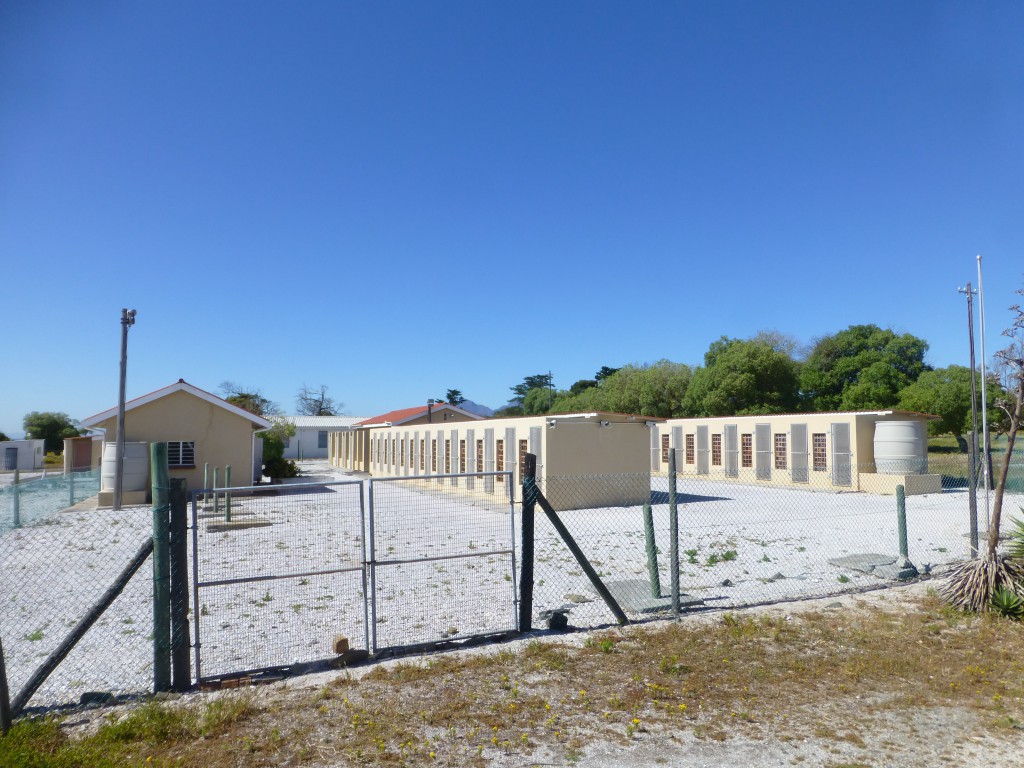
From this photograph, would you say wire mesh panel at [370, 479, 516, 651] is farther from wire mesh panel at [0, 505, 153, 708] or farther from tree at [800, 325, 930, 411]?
tree at [800, 325, 930, 411]

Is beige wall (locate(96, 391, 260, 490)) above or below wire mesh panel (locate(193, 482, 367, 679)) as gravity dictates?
above

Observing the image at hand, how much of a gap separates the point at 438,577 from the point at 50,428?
5701cm

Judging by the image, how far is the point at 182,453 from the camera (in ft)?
77.9

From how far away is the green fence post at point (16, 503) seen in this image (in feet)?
45.8

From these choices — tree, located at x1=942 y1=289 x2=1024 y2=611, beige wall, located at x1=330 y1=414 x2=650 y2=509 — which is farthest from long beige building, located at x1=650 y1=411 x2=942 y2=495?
tree, located at x1=942 y1=289 x2=1024 y2=611

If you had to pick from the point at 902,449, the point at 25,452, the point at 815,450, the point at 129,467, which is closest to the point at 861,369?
the point at 815,450

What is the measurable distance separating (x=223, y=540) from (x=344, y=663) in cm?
788

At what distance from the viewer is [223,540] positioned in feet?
41.8

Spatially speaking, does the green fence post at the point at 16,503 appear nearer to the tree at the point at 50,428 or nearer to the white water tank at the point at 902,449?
the white water tank at the point at 902,449

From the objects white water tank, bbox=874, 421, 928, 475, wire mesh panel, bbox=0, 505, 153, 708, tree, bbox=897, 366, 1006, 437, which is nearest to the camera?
wire mesh panel, bbox=0, 505, 153, 708

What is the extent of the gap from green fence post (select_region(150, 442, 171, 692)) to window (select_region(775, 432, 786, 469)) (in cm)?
2331

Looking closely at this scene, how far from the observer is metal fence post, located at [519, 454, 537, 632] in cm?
657

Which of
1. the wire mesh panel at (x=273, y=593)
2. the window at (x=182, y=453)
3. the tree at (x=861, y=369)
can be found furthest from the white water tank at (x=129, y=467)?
the tree at (x=861, y=369)

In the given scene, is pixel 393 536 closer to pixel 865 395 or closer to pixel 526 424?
pixel 526 424
